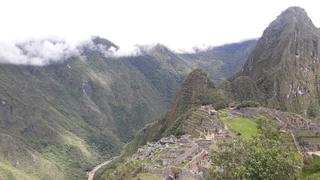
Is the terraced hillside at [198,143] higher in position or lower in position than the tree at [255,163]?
lower

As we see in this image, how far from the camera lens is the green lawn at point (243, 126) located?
128 m

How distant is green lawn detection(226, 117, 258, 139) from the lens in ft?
421

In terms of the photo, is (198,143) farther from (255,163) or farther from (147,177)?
(255,163)

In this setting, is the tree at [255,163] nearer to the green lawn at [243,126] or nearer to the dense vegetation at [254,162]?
the dense vegetation at [254,162]

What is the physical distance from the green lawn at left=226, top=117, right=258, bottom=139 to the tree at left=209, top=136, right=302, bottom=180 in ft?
178

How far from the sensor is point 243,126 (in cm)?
13688

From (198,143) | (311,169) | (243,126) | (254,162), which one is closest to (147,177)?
(311,169)

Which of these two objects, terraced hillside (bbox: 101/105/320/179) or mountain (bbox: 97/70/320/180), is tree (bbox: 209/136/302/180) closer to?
mountain (bbox: 97/70/320/180)

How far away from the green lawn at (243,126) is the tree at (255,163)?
178 feet

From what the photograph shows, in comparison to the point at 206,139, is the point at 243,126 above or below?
below

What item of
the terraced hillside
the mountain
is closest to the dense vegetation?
the mountain

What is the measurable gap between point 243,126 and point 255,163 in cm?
7538

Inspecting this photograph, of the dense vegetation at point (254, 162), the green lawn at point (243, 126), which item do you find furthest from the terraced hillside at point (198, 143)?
the dense vegetation at point (254, 162)

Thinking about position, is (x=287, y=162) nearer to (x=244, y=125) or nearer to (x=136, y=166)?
(x=136, y=166)
